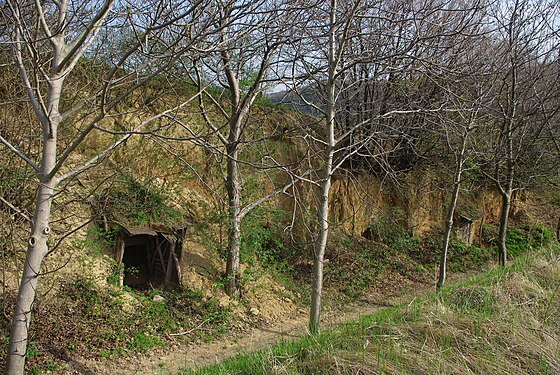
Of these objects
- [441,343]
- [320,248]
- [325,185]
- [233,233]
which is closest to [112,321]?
[233,233]

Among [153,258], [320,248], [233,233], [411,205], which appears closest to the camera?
[320,248]

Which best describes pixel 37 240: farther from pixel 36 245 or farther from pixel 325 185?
pixel 325 185

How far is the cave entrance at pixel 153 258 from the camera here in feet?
26.1

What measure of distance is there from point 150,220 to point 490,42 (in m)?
8.50

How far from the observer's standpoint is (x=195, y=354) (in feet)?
21.6

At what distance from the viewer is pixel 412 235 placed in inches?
518

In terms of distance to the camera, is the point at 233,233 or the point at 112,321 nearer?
the point at 112,321

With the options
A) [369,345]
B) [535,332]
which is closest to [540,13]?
[535,332]

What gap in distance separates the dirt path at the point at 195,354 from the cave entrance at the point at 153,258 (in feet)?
5.02

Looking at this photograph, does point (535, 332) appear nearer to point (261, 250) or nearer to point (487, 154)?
point (261, 250)

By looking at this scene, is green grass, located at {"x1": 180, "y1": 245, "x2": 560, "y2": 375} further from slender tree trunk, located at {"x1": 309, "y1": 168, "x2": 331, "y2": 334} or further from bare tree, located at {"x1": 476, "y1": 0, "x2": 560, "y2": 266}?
bare tree, located at {"x1": 476, "y1": 0, "x2": 560, "y2": 266}

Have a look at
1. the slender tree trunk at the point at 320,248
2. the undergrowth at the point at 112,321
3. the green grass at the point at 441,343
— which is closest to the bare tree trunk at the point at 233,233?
the undergrowth at the point at 112,321

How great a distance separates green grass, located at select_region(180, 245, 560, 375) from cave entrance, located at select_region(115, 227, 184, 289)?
4.01m

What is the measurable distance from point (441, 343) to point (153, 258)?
6.09 meters
